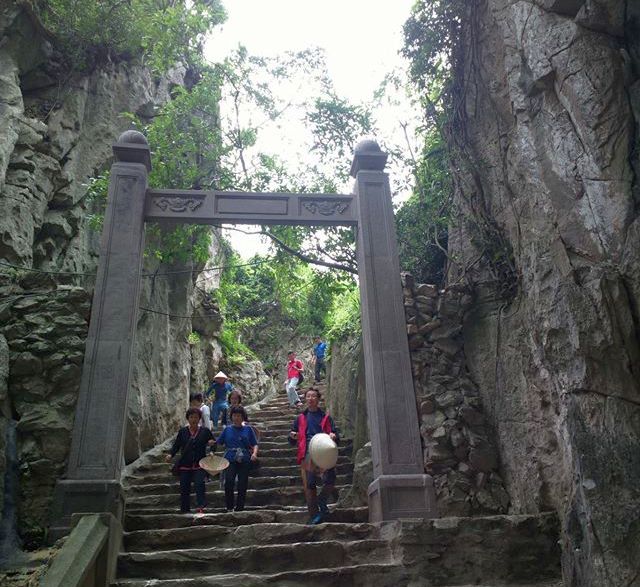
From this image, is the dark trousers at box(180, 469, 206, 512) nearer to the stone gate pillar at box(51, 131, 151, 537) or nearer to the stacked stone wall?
the stone gate pillar at box(51, 131, 151, 537)

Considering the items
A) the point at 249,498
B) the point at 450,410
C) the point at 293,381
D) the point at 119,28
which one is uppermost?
the point at 119,28

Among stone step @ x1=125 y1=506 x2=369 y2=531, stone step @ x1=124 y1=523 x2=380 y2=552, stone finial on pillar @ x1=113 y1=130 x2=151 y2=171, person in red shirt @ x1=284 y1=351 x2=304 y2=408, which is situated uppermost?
stone finial on pillar @ x1=113 y1=130 x2=151 y2=171

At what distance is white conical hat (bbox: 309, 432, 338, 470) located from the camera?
609 cm

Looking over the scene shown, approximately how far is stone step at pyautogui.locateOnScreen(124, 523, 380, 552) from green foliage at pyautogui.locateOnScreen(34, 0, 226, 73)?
9.70 m

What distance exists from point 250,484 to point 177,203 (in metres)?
4.21

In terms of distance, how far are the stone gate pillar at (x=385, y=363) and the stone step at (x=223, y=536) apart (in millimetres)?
871

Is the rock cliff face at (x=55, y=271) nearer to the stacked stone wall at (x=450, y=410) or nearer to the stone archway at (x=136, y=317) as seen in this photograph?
the stone archway at (x=136, y=317)

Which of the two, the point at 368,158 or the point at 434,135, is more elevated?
the point at 434,135

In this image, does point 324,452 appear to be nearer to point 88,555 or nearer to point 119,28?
point 88,555

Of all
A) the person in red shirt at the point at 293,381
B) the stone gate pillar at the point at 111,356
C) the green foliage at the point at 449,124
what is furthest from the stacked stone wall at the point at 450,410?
the person in red shirt at the point at 293,381

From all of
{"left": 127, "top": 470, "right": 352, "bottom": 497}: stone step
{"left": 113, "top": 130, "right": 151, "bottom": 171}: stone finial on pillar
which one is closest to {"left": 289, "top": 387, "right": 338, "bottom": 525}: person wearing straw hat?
{"left": 127, "top": 470, "right": 352, "bottom": 497}: stone step

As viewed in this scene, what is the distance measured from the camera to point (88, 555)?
4598 millimetres

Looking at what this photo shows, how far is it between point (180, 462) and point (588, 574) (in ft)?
14.7

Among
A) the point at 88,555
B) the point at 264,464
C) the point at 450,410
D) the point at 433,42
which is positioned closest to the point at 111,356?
the point at 88,555
